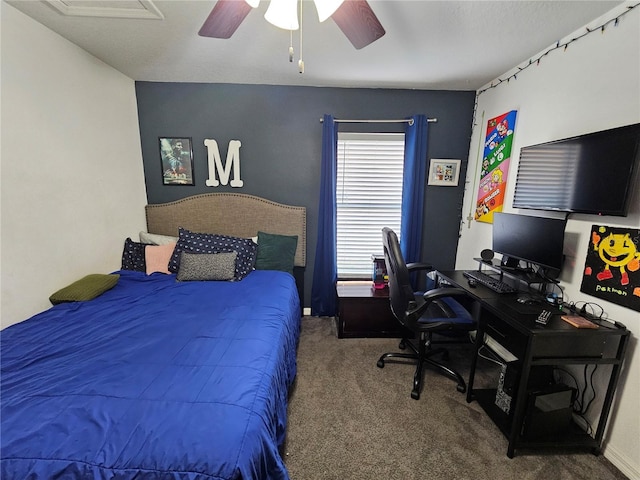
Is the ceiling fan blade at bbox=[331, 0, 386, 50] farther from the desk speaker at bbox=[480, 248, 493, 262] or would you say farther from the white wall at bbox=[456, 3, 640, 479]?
the desk speaker at bbox=[480, 248, 493, 262]

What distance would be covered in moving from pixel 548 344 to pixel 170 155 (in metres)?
3.47

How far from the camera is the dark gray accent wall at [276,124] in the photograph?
2852 mm

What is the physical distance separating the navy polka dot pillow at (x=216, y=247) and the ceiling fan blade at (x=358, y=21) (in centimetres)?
192

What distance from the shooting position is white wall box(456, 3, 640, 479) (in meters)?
1.45

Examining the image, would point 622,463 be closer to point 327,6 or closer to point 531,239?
point 531,239

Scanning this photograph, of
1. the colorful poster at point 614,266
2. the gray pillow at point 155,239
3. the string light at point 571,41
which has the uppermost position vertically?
the string light at point 571,41

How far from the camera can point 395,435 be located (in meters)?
1.66

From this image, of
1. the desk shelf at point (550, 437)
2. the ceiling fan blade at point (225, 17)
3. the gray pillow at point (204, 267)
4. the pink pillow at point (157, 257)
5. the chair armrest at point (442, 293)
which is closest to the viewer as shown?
the ceiling fan blade at point (225, 17)

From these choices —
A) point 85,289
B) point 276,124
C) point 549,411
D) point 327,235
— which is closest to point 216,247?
point 85,289

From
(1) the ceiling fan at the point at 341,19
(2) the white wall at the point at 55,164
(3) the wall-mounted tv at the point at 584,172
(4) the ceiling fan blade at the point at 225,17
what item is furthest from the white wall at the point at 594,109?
(2) the white wall at the point at 55,164

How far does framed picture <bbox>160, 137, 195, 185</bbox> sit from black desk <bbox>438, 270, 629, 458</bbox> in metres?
2.97

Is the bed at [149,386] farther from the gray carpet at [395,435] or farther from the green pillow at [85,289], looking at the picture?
the gray carpet at [395,435]

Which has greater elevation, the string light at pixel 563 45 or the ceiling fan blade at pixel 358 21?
the string light at pixel 563 45

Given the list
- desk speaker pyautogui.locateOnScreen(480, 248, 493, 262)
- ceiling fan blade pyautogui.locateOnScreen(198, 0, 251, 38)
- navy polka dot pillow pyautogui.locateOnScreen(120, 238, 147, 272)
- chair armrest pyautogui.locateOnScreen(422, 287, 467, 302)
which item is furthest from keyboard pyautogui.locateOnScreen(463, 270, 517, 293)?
navy polka dot pillow pyautogui.locateOnScreen(120, 238, 147, 272)
